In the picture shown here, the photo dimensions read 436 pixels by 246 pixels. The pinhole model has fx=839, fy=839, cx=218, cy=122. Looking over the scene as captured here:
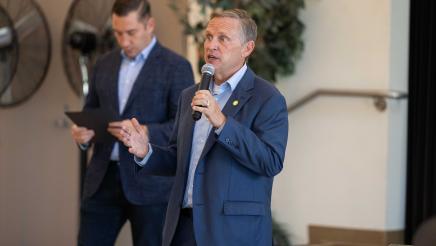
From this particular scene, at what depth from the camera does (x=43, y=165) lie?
5855mm

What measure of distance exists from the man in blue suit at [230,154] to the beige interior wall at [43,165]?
9.65 feet

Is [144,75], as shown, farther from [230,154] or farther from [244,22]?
[230,154]

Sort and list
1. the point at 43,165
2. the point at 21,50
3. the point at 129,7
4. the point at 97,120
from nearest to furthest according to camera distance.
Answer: the point at 97,120 → the point at 129,7 → the point at 21,50 → the point at 43,165

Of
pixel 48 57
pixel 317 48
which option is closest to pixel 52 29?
pixel 48 57

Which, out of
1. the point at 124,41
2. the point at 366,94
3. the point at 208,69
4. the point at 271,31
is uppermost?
the point at 271,31

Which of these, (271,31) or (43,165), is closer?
(271,31)

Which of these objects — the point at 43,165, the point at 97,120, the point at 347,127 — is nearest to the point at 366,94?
the point at 347,127

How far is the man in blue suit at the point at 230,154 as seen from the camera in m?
2.68

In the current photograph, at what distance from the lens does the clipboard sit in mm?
3666

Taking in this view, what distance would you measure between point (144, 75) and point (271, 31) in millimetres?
1375

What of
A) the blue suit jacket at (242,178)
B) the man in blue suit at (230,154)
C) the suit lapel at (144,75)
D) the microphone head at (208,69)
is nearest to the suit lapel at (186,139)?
the man in blue suit at (230,154)

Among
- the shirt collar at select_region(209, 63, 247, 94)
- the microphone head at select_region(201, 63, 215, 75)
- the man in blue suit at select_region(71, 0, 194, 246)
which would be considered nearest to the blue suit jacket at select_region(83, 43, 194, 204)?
the man in blue suit at select_region(71, 0, 194, 246)

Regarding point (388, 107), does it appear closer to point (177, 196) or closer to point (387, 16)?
point (387, 16)

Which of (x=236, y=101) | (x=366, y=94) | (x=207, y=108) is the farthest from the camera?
(x=366, y=94)
